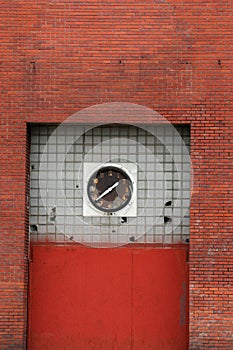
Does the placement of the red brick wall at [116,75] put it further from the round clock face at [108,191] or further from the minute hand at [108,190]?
the minute hand at [108,190]

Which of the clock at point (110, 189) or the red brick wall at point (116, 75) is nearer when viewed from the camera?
the red brick wall at point (116, 75)

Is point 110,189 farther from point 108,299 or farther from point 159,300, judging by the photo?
point 159,300

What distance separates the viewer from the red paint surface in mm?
13914

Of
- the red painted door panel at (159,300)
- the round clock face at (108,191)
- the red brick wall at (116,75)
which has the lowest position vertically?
the red painted door panel at (159,300)

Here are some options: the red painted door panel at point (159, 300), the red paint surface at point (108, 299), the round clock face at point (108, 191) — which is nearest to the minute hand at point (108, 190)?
the round clock face at point (108, 191)

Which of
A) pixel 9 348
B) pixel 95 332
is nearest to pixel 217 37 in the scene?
pixel 95 332

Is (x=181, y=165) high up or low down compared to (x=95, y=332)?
up

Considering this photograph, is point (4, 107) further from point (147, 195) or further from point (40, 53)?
point (147, 195)

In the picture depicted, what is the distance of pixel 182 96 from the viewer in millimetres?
13844

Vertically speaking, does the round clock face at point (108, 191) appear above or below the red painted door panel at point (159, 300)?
above

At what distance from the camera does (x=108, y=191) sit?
46.4 feet

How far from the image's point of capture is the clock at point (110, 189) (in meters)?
14.1

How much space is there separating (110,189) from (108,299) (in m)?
1.92

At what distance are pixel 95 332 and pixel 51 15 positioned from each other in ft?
18.3
